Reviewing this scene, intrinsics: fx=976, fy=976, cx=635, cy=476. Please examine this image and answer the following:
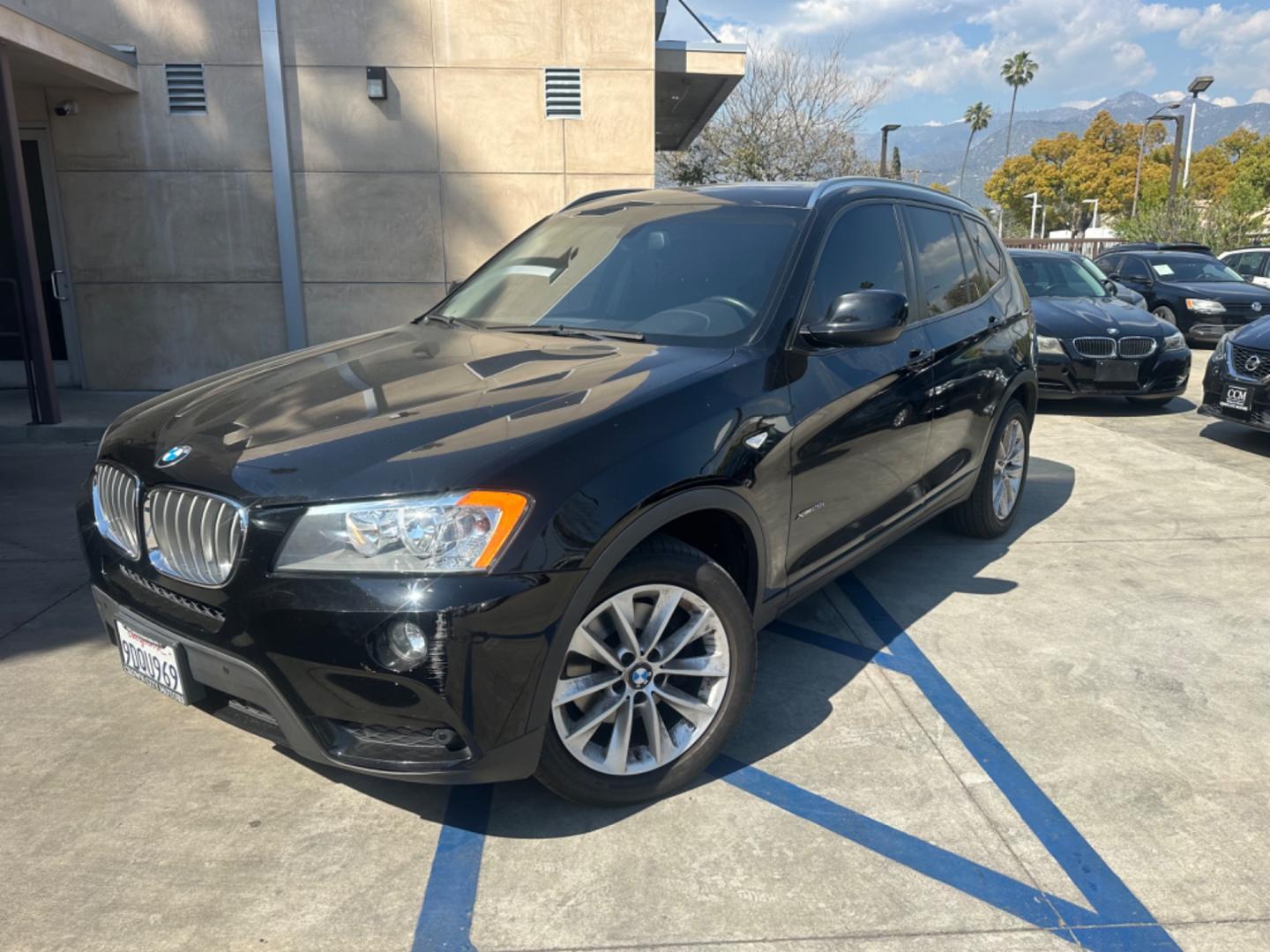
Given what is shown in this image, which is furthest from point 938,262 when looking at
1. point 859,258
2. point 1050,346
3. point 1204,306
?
point 1204,306

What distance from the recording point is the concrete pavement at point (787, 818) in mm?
2455

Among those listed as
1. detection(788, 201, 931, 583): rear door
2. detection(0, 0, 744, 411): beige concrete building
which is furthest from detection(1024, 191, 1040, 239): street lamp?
detection(788, 201, 931, 583): rear door

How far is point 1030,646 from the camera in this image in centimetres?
413

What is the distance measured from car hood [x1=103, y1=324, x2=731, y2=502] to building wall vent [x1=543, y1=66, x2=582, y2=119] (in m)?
7.65

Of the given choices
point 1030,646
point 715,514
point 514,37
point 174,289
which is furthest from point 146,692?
point 514,37

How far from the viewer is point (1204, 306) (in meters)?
14.6

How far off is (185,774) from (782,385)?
2.31m

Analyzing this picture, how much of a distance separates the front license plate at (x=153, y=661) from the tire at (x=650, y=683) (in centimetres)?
102

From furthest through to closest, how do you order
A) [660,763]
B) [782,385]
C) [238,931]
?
[782,385] < [660,763] < [238,931]

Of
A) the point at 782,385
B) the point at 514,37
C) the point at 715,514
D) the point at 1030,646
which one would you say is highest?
the point at 514,37

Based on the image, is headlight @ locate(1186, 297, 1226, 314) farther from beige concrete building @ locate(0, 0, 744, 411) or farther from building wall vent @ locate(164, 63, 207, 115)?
building wall vent @ locate(164, 63, 207, 115)

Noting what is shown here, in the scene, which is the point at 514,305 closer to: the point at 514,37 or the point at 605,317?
the point at 605,317

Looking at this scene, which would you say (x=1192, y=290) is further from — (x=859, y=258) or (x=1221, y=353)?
(x=859, y=258)

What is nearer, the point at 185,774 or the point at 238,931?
the point at 238,931
